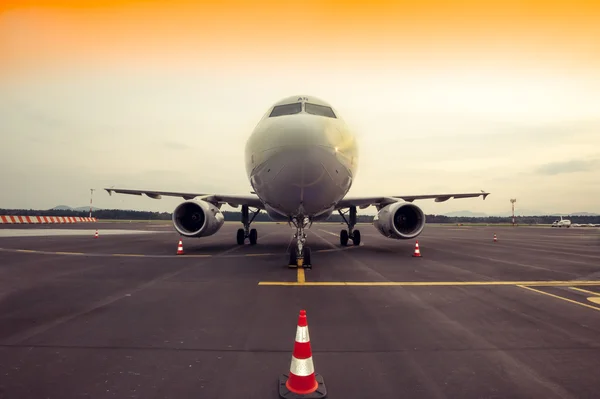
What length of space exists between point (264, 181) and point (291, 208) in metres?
1.12

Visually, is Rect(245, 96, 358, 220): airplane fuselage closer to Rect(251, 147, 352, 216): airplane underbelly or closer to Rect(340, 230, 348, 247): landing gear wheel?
Rect(251, 147, 352, 216): airplane underbelly

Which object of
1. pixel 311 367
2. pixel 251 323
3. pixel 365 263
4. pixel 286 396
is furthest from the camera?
pixel 365 263

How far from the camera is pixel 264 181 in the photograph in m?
7.63

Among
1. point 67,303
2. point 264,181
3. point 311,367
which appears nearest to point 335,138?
point 264,181

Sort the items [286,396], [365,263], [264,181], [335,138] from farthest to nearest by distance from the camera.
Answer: [365,263], [264,181], [335,138], [286,396]

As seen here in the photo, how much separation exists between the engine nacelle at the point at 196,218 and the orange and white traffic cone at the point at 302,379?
9441 mm

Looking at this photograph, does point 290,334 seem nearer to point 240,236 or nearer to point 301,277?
point 301,277

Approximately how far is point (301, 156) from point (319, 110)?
5.70 ft

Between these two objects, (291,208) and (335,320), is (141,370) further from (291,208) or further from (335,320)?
(291,208)

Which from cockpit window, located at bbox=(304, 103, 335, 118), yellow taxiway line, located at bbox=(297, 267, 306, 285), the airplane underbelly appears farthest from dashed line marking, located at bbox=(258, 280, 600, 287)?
cockpit window, located at bbox=(304, 103, 335, 118)

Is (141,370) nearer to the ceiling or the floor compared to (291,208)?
nearer to the floor

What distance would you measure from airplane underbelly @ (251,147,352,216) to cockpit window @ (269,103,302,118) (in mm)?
1412

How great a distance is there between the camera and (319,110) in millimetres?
7750

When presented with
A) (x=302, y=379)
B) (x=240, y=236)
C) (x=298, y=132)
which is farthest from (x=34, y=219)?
(x=302, y=379)
